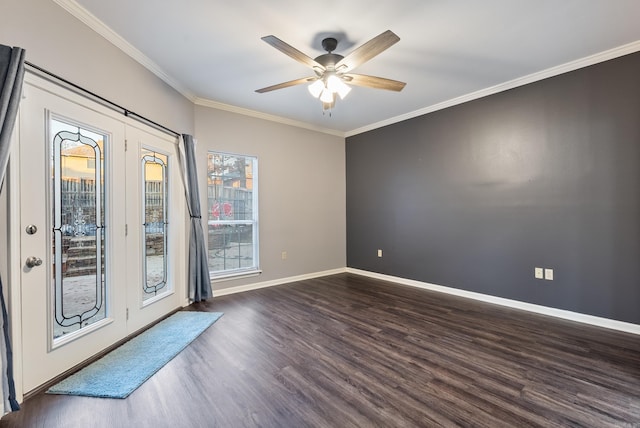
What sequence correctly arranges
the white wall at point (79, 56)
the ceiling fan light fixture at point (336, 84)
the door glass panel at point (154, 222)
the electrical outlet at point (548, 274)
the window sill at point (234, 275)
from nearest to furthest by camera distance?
the white wall at point (79, 56)
the ceiling fan light fixture at point (336, 84)
the door glass panel at point (154, 222)
the electrical outlet at point (548, 274)
the window sill at point (234, 275)

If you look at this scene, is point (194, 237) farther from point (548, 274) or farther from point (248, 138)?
point (548, 274)

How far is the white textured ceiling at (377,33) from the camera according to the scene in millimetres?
2207

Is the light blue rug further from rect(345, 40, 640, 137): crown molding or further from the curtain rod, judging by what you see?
rect(345, 40, 640, 137): crown molding

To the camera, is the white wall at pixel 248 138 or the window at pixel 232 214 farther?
the window at pixel 232 214

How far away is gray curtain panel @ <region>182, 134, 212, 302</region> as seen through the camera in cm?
366

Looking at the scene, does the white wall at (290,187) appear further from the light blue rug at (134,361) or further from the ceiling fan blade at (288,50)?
the ceiling fan blade at (288,50)

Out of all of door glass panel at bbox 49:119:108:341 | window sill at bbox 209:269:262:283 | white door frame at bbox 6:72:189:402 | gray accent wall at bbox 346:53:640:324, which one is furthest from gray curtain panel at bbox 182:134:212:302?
gray accent wall at bbox 346:53:640:324

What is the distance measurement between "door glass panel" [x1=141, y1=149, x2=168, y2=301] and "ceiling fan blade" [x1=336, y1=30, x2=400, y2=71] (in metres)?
2.23

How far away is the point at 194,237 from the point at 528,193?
165 inches

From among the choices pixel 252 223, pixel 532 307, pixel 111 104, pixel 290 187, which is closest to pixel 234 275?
pixel 252 223

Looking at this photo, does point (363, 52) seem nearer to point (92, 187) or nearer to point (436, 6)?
point (436, 6)

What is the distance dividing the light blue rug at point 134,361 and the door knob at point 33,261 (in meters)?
0.86

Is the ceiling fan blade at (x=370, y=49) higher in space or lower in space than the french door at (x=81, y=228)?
higher

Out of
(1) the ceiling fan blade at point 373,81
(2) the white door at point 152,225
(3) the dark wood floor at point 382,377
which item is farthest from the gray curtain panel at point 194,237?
(1) the ceiling fan blade at point 373,81
